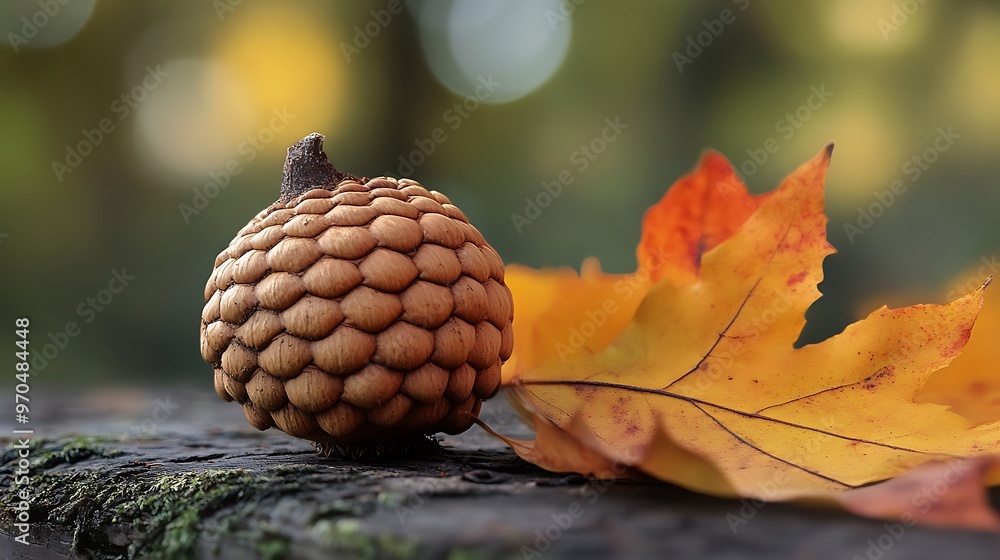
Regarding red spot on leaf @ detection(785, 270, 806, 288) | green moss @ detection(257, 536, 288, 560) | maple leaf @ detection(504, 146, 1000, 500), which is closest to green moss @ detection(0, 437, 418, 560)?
green moss @ detection(257, 536, 288, 560)

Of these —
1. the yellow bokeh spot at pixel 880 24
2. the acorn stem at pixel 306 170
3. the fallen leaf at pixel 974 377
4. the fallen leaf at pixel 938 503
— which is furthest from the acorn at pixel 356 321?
the yellow bokeh spot at pixel 880 24

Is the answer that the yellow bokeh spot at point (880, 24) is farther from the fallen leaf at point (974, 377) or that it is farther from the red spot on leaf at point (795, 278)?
the red spot on leaf at point (795, 278)

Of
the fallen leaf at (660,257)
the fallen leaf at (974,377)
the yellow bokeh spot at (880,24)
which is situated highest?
the yellow bokeh spot at (880,24)

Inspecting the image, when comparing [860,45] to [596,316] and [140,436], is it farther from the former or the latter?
[140,436]

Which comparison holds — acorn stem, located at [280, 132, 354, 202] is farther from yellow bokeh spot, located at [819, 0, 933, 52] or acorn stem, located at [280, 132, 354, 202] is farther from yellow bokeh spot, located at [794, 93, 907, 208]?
yellow bokeh spot, located at [819, 0, 933, 52]

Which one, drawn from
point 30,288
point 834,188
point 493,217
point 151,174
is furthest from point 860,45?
point 30,288

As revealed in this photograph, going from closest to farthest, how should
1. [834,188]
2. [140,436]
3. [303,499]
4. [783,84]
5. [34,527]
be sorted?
1. [303,499]
2. [34,527]
3. [140,436]
4. [834,188]
5. [783,84]
